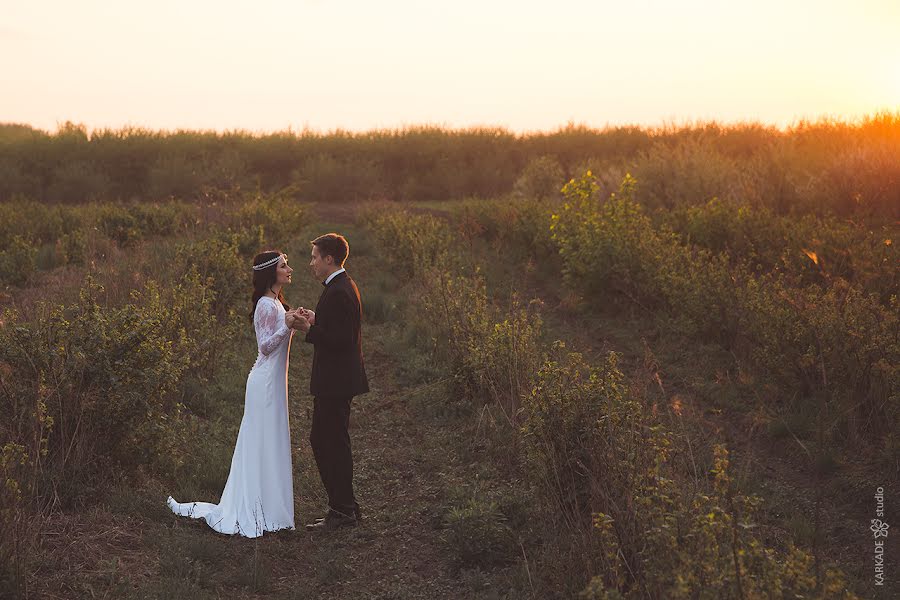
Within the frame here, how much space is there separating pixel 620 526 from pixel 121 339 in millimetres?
3807

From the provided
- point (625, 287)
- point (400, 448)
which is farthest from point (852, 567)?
point (625, 287)

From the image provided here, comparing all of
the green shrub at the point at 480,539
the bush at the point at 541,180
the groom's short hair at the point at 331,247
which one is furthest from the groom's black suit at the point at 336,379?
the bush at the point at 541,180

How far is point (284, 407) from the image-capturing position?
6559 millimetres

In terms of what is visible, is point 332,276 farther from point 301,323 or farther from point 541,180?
point 541,180

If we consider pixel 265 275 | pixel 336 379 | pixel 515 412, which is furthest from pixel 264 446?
pixel 515 412

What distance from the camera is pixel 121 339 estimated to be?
6336 mm

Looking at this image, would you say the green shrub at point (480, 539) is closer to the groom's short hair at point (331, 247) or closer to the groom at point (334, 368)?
the groom at point (334, 368)

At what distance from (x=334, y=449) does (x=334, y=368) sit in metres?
0.62

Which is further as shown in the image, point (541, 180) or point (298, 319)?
point (541, 180)

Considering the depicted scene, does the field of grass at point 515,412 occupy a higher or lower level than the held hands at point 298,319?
lower

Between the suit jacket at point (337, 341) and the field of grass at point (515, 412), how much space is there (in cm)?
108

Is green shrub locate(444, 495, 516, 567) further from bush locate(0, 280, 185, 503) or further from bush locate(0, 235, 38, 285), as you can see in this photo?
bush locate(0, 235, 38, 285)

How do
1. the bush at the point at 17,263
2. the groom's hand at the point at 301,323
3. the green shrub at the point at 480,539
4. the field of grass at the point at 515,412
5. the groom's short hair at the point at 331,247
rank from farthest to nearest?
the bush at the point at 17,263, the groom's short hair at the point at 331,247, the groom's hand at the point at 301,323, the green shrub at the point at 480,539, the field of grass at the point at 515,412

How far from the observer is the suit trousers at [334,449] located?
21.3ft
